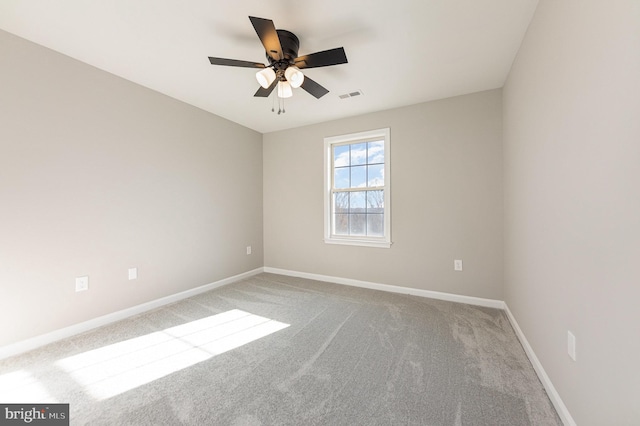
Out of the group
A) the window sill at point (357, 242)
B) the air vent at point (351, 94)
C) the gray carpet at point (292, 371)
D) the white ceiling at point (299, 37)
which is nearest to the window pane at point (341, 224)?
the window sill at point (357, 242)

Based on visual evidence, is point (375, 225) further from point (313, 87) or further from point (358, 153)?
point (313, 87)

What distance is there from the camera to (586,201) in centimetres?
111

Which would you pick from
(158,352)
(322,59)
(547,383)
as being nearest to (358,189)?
(322,59)

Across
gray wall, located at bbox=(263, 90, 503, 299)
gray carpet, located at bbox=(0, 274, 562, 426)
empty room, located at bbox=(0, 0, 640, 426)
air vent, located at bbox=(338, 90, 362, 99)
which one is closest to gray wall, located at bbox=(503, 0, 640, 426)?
empty room, located at bbox=(0, 0, 640, 426)

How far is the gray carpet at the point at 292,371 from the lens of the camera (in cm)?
136

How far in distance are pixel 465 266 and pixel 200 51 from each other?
3.67 metres

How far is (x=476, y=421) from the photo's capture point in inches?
51.2

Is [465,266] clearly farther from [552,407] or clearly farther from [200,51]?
[200,51]

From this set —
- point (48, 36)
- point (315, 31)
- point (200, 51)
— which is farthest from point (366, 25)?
point (48, 36)

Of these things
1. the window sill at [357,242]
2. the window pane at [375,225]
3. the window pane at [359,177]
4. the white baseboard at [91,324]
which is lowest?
the white baseboard at [91,324]

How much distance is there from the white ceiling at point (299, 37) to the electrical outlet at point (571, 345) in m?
2.12

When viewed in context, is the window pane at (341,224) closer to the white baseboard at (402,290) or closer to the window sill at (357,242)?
the window sill at (357,242)

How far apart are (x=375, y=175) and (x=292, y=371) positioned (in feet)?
8.94

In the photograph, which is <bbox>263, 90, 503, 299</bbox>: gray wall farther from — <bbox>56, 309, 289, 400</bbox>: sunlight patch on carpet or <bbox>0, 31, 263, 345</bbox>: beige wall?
<bbox>56, 309, 289, 400</bbox>: sunlight patch on carpet
